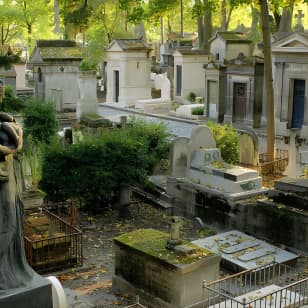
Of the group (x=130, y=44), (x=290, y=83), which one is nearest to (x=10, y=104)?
(x=290, y=83)

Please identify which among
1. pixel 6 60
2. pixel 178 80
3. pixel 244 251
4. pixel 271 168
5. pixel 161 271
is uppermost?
pixel 6 60

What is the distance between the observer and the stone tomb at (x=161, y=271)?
7918 mm

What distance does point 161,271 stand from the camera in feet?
26.5

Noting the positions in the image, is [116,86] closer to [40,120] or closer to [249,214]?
[40,120]

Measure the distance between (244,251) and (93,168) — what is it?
398 cm

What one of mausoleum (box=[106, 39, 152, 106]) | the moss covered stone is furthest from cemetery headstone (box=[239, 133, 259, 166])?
mausoleum (box=[106, 39, 152, 106])

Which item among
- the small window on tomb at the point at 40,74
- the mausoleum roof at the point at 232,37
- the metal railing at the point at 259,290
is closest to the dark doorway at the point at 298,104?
the mausoleum roof at the point at 232,37

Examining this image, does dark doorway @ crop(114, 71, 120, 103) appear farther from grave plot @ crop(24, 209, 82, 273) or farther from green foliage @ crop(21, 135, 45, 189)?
grave plot @ crop(24, 209, 82, 273)

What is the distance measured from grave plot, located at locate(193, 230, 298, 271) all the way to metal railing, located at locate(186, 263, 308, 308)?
238 millimetres

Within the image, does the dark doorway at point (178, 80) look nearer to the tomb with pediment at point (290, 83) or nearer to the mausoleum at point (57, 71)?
the mausoleum at point (57, 71)

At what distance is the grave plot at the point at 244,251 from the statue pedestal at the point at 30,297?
4483mm

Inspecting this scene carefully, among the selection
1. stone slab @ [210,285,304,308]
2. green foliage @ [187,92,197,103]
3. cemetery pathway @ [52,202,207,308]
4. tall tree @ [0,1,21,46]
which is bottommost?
cemetery pathway @ [52,202,207,308]

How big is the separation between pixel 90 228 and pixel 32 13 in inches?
1340

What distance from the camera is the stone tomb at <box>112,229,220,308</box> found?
792 centimetres
